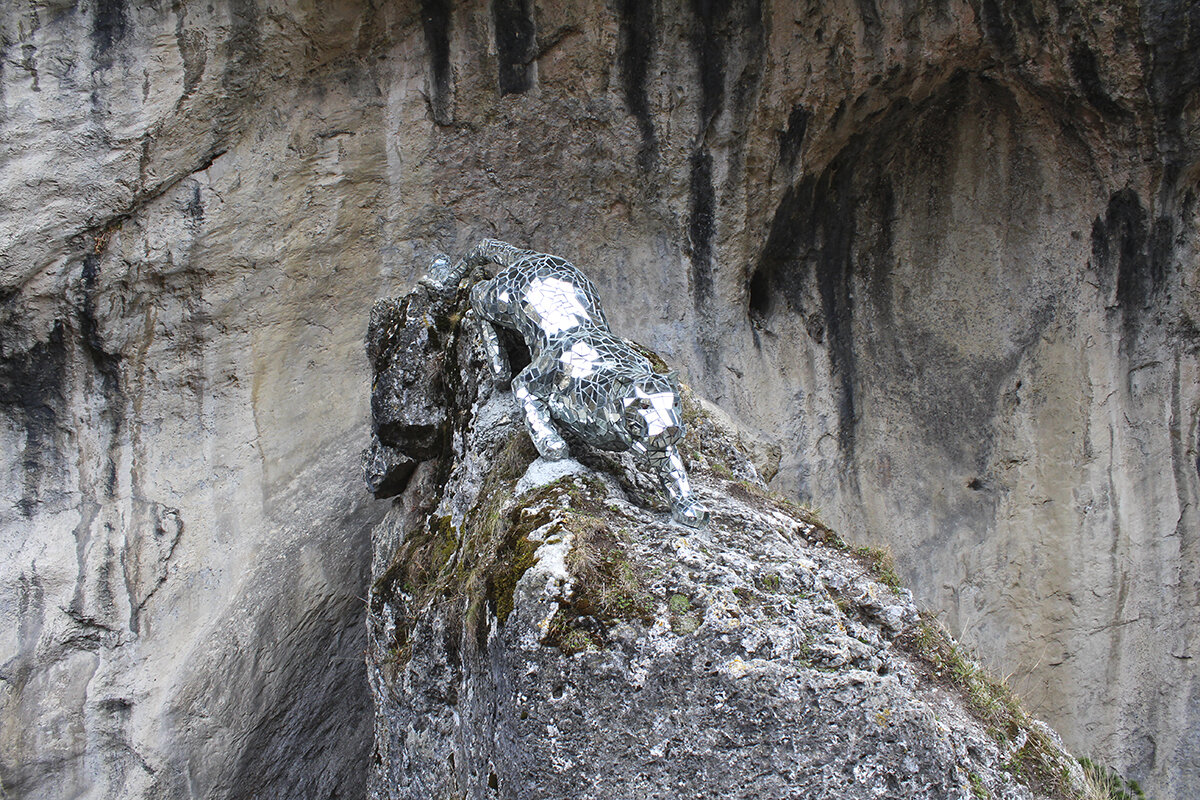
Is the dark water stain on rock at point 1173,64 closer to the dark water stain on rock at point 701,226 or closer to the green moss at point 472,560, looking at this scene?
the dark water stain on rock at point 701,226

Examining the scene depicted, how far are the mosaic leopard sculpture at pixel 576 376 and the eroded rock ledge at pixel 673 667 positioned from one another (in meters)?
0.14

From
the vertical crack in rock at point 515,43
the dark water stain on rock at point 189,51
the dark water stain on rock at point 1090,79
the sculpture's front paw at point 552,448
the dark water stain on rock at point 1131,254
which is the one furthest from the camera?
the dark water stain on rock at point 1131,254

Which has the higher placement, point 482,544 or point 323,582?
point 482,544

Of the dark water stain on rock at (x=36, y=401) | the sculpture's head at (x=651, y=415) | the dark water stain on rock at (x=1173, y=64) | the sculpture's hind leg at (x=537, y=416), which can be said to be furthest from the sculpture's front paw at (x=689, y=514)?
the dark water stain on rock at (x=36, y=401)

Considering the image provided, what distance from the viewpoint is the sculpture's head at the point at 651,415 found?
8.19 ft

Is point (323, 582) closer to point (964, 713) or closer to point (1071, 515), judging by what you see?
point (964, 713)

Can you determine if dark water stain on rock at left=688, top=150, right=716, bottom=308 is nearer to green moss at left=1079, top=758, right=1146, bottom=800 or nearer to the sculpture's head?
the sculpture's head

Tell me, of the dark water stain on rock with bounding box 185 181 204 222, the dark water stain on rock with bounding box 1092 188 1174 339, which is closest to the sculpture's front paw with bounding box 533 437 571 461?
the dark water stain on rock with bounding box 185 181 204 222

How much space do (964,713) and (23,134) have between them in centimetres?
421

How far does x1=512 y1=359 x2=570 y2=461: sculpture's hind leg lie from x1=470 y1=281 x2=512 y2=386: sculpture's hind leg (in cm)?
33

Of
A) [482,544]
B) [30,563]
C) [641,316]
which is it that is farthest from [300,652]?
[641,316]

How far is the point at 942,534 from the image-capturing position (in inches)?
218

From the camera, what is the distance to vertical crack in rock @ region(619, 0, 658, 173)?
14.1 feet

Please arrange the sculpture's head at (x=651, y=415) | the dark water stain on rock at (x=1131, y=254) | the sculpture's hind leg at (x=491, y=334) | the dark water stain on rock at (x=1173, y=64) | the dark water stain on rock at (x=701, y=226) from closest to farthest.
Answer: the sculpture's head at (x=651, y=415) → the sculpture's hind leg at (x=491, y=334) → the dark water stain on rock at (x=1173, y=64) → the dark water stain on rock at (x=1131, y=254) → the dark water stain on rock at (x=701, y=226)
